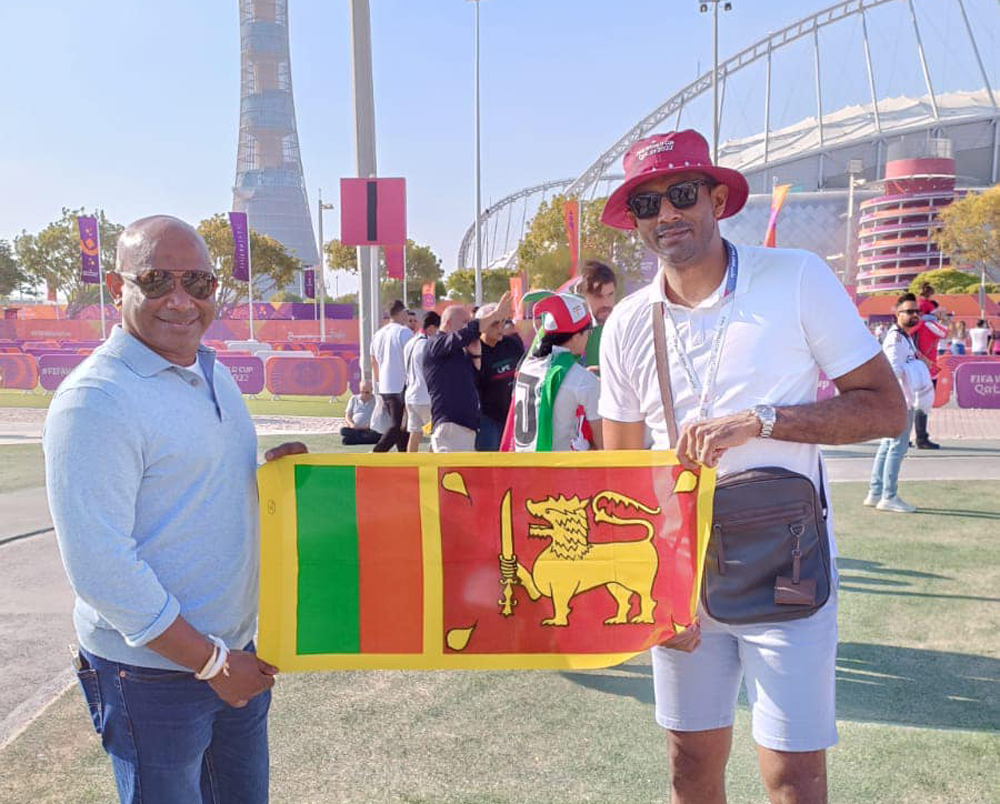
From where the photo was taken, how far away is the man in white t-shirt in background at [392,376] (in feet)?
32.3

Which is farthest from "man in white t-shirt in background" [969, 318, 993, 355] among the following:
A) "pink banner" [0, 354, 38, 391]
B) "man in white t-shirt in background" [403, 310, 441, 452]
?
"pink banner" [0, 354, 38, 391]

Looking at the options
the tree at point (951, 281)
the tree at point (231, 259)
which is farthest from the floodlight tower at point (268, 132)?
the tree at point (951, 281)

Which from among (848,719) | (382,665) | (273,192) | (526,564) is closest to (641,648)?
(526,564)

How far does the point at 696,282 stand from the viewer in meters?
2.32

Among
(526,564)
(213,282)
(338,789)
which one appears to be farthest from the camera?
(338,789)

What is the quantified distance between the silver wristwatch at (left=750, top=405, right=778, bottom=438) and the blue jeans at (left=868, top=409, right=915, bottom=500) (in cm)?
614

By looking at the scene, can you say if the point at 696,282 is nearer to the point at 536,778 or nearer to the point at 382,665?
the point at 382,665

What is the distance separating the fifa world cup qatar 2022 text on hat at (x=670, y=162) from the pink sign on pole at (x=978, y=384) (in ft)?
49.4

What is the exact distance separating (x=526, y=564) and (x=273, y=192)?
164 metres

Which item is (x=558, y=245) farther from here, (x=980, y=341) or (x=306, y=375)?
(x=306, y=375)

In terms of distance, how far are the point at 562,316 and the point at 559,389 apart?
1.20 ft

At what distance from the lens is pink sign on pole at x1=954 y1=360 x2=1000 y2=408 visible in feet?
50.9

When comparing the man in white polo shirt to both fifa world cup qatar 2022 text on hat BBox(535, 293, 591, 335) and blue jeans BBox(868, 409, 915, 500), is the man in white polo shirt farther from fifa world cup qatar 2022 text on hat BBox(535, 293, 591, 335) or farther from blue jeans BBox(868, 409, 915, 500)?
blue jeans BBox(868, 409, 915, 500)

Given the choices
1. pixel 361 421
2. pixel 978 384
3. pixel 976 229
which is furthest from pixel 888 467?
pixel 976 229
